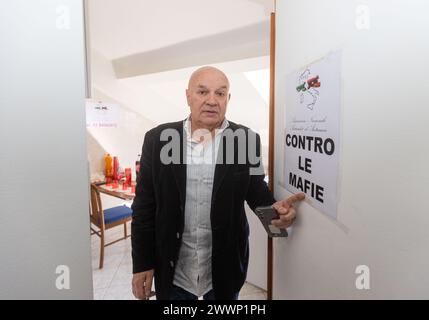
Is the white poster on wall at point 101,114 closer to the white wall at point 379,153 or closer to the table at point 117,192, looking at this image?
the table at point 117,192

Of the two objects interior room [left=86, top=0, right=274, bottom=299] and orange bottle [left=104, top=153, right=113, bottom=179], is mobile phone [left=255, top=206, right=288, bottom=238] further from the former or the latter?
orange bottle [left=104, top=153, right=113, bottom=179]

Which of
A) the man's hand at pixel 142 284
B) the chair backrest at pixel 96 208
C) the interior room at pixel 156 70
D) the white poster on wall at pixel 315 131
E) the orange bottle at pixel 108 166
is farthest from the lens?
the orange bottle at pixel 108 166

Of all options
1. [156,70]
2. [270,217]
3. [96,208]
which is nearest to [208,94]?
[270,217]

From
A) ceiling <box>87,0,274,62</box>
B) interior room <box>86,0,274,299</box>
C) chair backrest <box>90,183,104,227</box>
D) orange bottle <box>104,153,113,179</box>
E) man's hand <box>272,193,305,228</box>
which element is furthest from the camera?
orange bottle <box>104,153,113,179</box>

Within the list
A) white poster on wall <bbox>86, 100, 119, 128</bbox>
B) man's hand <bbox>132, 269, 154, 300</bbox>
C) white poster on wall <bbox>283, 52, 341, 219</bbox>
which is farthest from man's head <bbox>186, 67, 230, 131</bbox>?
white poster on wall <bbox>86, 100, 119, 128</bbox>

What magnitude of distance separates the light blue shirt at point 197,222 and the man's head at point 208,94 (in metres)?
0.10

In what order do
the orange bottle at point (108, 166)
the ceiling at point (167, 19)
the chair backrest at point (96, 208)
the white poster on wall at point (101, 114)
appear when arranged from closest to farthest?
1. the ceiling at point (167, 19)
2. the chair backrest at point (96, 208)
3. the white poster on wall at point (101, 114)
4. the orange bottle at point (108, 166)

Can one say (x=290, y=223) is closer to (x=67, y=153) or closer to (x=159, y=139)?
(x=159, y=139)

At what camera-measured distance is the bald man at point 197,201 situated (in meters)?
0.96

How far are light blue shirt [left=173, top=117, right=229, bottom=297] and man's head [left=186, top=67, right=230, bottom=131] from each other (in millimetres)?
100

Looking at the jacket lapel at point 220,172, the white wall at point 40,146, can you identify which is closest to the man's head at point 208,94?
the jacket lapel at point 220,172

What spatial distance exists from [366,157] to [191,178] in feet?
2.03

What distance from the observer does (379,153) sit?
512 mm

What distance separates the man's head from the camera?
37.9 inches
